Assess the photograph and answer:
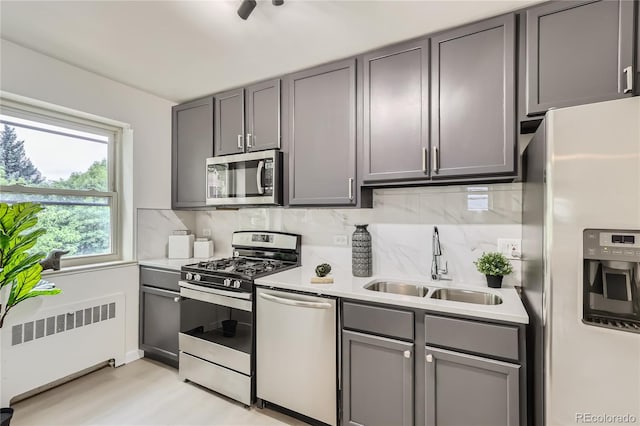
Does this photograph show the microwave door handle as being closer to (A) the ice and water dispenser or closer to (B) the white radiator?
(B) the white radiator

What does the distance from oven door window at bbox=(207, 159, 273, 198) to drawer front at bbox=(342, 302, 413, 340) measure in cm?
111

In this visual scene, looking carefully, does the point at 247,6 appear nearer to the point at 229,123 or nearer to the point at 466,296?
the point at 229,123

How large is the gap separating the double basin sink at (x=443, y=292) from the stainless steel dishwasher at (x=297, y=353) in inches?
15.0

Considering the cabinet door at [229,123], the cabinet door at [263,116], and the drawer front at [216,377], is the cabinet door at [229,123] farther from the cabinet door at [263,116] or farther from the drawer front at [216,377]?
the drawer front at [216,377]

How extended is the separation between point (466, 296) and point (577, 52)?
4.55ft

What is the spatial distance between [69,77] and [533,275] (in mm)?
3319

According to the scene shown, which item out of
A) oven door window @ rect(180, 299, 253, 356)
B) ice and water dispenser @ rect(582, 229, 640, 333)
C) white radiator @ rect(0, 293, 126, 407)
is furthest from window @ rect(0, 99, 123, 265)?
ice and water dispenser @ rect(582, 229, 640, 333)

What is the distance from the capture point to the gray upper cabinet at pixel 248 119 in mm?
2453

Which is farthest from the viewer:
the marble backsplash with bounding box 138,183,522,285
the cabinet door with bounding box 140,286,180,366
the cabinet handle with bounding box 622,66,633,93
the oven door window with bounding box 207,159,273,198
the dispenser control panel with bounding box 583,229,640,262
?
the cabinet door with bounding box 140,286,180,366

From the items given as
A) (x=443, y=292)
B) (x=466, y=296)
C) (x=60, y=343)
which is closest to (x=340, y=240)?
(x=443, y=292)

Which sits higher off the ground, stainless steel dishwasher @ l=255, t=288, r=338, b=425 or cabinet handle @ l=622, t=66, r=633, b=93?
cabinet handle @ l=622, t=66, r=633, b=93

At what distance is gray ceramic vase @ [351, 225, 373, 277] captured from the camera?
2.22 m

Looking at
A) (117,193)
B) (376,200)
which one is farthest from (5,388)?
(376,200)

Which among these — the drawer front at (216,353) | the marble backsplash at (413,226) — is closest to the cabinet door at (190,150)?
the marble backsplash at (413,226)
